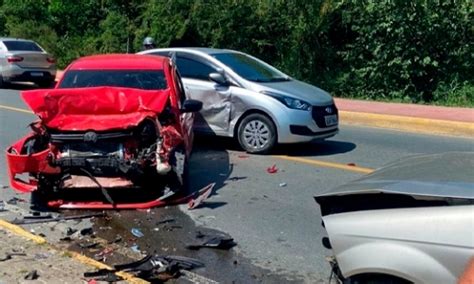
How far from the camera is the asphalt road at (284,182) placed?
19.1 feet

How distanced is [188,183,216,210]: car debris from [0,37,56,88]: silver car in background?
1582 cm

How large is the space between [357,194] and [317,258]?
212cm

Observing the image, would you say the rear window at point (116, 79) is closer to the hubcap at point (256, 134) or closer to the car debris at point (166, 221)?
the car debris at point (166, 221)

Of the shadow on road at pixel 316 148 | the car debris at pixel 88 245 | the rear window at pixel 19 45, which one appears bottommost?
the car debris at pixel 88 245

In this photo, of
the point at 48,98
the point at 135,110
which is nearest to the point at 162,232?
the point at 135,110

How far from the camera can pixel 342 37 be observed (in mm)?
21500

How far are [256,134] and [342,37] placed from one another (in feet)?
40.2

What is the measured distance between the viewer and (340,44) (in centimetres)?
2145

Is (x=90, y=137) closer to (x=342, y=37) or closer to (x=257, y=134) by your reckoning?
(x=257, y=134)

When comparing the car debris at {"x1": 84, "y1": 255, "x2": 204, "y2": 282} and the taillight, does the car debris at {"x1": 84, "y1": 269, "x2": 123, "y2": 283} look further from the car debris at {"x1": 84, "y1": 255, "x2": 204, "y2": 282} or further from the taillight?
the taillight

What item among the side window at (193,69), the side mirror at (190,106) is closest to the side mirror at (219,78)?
the side window at (193,69)

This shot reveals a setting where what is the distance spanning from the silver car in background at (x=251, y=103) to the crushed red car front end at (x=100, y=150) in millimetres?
2808

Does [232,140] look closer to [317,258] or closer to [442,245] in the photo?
[317,258]

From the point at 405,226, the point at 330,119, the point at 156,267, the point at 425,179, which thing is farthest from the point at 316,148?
the point at 405,226
